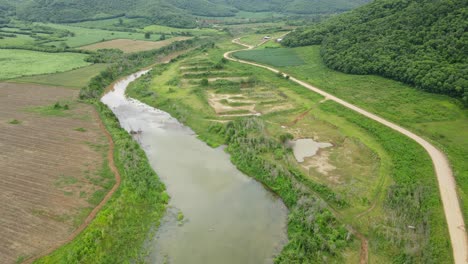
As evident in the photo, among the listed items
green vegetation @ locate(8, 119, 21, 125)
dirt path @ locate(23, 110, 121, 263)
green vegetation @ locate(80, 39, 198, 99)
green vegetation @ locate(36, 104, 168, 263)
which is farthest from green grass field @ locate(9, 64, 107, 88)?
green vegetation @ locate(36, 104, 168, 263)

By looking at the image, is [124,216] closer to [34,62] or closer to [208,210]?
[208,210]

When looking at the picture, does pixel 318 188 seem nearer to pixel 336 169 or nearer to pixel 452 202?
pixel 336 169

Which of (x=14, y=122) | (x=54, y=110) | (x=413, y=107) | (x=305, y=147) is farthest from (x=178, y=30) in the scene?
(x=305, y=147)

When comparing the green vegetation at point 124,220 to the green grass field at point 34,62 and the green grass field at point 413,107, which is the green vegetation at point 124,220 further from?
the green grass field at point 34,62

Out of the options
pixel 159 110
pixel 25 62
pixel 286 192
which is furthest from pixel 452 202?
pixel 25 62

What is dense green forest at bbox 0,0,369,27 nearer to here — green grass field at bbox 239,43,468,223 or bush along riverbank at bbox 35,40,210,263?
green grass field at bbox 239,43,468,223
